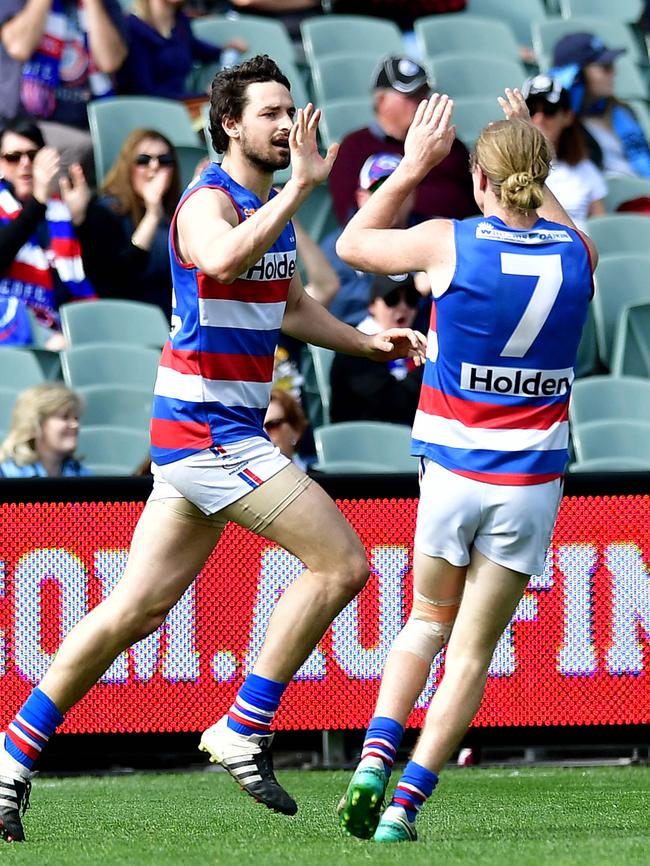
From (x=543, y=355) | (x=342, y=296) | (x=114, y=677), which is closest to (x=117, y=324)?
(x=342, y=296)

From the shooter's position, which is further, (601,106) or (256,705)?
(601,106)

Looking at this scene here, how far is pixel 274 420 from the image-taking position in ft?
24.0

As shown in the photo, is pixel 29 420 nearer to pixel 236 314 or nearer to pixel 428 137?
pixel 236 314

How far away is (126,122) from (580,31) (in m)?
3.64

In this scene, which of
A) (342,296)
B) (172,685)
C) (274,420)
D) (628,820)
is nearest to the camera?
(628,820)

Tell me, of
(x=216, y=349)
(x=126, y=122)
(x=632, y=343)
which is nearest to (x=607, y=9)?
(x=632, y=343)

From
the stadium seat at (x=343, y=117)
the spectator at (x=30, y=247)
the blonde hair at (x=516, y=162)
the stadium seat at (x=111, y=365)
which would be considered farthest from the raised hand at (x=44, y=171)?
the blonde hair at (x=516, y=162)

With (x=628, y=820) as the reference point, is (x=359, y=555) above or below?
above

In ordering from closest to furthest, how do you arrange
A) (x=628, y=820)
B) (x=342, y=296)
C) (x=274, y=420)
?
(x=628, y=820) → (x=274, y=420) → (x=342, y=296)

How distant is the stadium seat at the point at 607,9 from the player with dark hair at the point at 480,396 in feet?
29.3

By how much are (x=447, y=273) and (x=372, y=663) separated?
2620 millimetres

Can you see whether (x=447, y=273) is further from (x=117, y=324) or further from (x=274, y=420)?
(x=117, y=324)

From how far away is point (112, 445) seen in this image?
817 centimetres

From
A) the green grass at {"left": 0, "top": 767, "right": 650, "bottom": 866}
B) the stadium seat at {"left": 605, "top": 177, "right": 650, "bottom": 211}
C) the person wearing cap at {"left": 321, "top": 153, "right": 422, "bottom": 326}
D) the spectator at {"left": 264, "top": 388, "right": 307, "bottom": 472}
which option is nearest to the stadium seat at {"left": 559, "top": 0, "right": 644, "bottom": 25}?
the stadium seat at {"left": 605, "top": 177, "right": 650, "bottom": 211}
